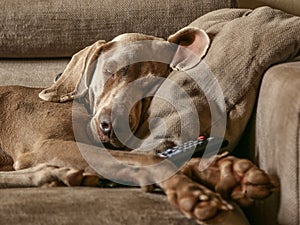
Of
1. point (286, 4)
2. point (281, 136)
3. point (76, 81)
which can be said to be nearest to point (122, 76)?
point (76, 81)

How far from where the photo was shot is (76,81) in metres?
2.04

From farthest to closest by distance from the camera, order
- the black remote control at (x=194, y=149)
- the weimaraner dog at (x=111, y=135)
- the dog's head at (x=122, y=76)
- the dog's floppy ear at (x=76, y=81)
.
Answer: the dog's floppy ear at (x=76, y=81) < the dog's head at (x=122, y=76) < the black remote control at (x=194, y=149) < the weimaraner dog at (x=111, y=135)

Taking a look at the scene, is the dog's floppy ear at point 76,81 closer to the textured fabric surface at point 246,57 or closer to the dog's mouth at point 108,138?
the dog's mouth at point 108,138

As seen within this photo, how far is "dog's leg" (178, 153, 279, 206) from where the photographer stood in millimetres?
1379

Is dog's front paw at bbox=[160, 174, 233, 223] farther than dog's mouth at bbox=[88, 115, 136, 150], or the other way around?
dog's mouth at bbox=[88, 115, 136, 150]

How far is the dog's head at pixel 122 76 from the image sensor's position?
1822 millimetres

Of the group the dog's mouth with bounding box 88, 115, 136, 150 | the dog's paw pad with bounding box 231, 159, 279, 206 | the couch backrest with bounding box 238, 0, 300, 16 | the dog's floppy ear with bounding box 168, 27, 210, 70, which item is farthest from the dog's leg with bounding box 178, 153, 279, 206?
the couch backrest with bounding box 238, 0, 300, 16

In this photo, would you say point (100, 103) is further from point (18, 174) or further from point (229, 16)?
point (229, 16)

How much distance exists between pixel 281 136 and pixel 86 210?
1.56ft

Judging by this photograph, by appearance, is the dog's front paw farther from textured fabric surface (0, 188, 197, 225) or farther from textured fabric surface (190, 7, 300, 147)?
textured fabric surface (190, 7, 300, 147)

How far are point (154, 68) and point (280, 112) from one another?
1.91 feet

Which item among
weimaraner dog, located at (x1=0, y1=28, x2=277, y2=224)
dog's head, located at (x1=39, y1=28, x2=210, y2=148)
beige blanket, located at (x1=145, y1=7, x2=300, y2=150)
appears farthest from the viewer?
dog's head, located at (x1=39, y1=28, x2=210, y2=148)

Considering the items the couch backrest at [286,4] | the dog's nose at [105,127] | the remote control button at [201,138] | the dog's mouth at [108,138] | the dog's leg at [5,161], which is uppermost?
the couch backrest at [286,4]

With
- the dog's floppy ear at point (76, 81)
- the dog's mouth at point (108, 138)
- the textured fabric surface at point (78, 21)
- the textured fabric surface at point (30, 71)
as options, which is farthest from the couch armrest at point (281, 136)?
the textured fabric surface at point (30, 71)
